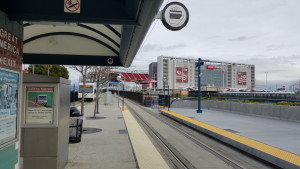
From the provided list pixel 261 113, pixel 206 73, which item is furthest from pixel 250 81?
pixel 261 113

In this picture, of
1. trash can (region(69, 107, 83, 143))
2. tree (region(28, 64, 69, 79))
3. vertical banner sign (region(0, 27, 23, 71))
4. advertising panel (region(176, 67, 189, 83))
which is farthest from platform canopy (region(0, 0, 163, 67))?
advertising panel (region(176, 67, 189, 83))

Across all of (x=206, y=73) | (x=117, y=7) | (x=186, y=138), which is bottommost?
(x=186, y=138)

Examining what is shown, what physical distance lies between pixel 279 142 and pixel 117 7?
7341 mm

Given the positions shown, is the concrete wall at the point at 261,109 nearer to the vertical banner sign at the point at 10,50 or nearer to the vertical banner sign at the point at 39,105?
the vertical banner sign at the point at 39,105

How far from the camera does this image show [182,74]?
160 metres

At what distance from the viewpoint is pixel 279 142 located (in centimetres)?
820

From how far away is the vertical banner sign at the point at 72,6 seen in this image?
11.5ft

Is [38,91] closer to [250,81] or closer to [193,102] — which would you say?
[193,102]

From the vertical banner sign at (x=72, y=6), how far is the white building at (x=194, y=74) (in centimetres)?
13285

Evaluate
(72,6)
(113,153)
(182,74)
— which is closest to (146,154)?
(113,153)

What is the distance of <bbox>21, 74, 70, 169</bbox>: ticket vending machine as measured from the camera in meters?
4.88

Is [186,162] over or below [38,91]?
below

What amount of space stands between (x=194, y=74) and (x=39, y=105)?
16784 cm

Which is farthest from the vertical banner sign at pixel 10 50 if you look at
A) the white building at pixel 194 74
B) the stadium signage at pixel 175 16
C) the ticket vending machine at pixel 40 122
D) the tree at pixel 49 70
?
the white building at pixel 194 74
